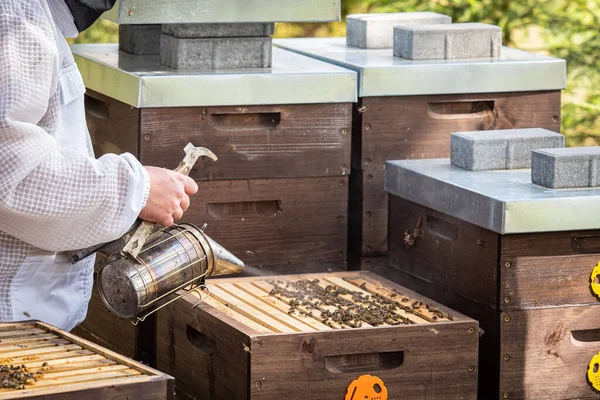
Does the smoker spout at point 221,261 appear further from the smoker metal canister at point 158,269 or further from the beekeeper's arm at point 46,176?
the beekeeper's arm at point 46,176

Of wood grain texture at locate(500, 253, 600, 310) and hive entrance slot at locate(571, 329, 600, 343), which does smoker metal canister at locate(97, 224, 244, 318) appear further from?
hive entrance slot at locate(571, 329, 600, 343)

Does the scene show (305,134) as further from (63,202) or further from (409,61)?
(63,202)

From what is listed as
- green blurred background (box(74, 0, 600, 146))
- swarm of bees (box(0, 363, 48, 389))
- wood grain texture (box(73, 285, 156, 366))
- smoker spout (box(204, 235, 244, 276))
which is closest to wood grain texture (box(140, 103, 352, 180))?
wood grain texture (box(73, 285, 156, 366))

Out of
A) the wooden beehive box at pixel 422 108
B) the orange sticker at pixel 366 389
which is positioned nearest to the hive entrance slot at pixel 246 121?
the wooden beehive box at pixel 422 108

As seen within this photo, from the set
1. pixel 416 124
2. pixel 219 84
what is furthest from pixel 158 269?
pixel 416 124

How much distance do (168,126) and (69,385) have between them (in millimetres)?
1155

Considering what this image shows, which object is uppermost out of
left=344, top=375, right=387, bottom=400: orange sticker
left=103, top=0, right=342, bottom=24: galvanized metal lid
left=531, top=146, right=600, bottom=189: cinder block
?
left=103, top=0, right=342, bottom=24: galvanized metal lid

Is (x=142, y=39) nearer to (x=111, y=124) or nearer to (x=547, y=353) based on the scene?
(x=111, y=124)

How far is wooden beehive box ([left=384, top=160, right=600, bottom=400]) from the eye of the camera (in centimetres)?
247

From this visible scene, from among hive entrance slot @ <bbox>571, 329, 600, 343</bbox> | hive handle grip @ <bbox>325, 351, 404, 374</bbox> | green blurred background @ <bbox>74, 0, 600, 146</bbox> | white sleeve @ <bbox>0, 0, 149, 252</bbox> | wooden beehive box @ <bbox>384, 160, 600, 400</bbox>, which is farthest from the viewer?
green blurred background @ <bbox>74, 0, 600, 146</bbox>

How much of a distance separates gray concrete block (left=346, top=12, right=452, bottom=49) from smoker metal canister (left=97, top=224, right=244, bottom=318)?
144 cm

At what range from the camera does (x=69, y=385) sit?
177 centimetres

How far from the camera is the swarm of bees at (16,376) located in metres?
1.79

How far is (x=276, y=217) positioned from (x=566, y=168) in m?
0.82
